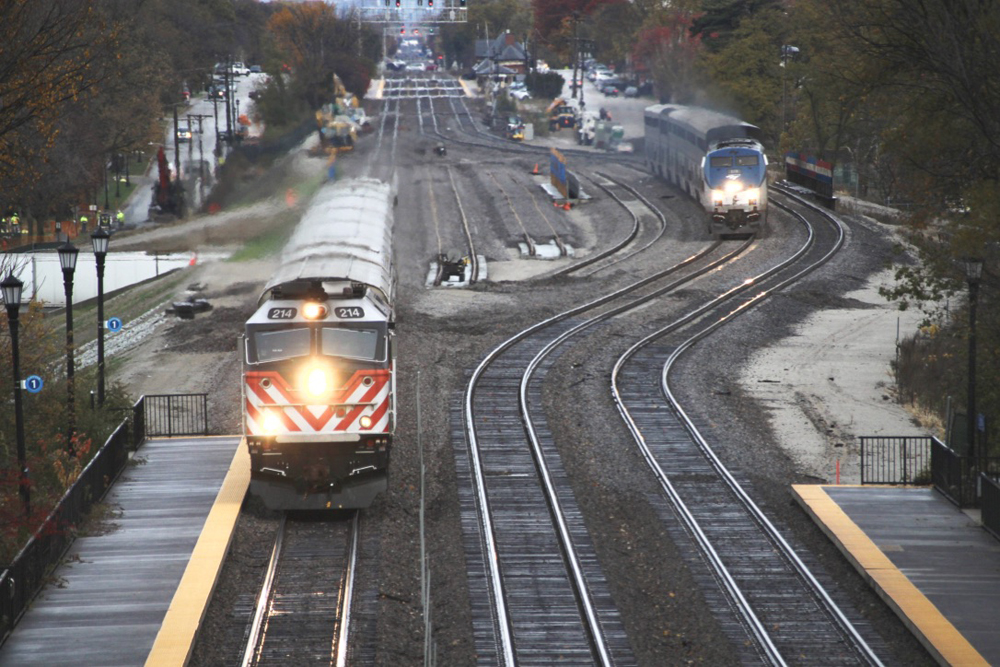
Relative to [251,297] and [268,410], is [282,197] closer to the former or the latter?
[251,297]

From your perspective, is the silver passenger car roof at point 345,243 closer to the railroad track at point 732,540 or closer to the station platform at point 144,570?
the station platform at point 144,570

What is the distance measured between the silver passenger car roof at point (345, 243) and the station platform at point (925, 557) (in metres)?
8.67

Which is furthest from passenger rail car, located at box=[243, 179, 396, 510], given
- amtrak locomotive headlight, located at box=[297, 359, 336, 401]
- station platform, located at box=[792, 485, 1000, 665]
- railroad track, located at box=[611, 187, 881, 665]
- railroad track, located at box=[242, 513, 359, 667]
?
station platform, located at box=[792, 485, 1000, 665]

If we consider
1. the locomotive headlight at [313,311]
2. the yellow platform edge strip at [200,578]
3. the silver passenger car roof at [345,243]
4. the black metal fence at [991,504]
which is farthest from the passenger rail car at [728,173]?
the locomotive headlight at [313,311]

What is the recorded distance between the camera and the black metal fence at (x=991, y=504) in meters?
18.5

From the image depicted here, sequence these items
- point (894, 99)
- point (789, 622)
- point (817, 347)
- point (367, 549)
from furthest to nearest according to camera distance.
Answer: point (817, 347)
point (894, 99)
point (367, 549)
point (789, 622)

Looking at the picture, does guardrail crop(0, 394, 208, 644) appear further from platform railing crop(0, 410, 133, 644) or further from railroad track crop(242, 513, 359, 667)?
railroad track crop(242, 513, 359, 667)

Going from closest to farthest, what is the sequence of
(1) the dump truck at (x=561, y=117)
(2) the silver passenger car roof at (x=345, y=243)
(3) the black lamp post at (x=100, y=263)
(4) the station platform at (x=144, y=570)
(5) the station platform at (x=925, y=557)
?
(4) the station platform at (x=144, y=570)
(5) the station platform at (x=925, y=557)
(2) the silver passenger car roof at (x=345, y=243)
(3) the black lamp post at (x=100, y=263)
(1) the dump truck at (x=561, y=117)

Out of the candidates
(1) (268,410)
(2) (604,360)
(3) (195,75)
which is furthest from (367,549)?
(3) (195,75)

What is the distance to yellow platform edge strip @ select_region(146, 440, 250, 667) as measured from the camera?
47.0 ft

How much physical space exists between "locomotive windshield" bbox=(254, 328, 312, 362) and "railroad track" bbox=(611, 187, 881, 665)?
269 inches

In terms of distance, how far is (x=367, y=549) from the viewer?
1848 cm

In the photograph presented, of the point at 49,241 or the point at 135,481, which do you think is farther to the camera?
the point at 49,241

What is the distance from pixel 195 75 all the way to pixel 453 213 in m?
62.9
